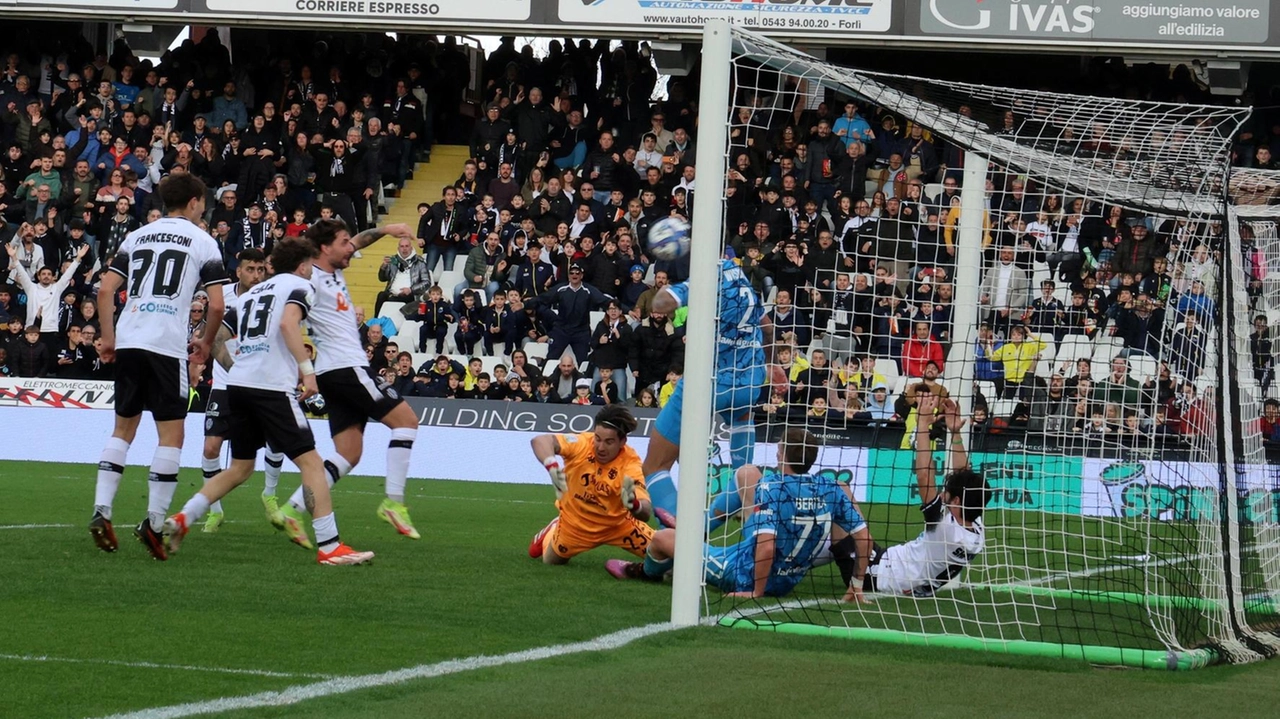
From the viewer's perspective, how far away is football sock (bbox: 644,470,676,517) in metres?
9.70

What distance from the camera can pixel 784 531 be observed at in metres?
8.30

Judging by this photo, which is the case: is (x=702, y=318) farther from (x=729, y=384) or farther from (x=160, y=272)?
(x=160, y=272)

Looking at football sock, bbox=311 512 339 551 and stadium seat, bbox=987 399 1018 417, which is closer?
football sock, bbox=311 512 339 551

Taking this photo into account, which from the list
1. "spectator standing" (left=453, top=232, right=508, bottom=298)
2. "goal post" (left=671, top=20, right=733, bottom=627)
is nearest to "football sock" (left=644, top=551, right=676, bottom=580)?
"goal post" (left=671, top=20, right=733, bottom=627)

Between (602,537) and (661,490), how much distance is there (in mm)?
468

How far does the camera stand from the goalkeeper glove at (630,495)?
9.01m

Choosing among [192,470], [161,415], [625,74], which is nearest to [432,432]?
[192,470]

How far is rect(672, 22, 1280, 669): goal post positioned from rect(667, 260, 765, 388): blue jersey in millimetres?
313

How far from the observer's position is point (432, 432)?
19.8m

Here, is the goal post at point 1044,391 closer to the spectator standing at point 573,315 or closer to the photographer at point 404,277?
the spectator standing at point 573,315

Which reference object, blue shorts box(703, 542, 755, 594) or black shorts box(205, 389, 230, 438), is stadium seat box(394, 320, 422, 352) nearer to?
black shorts box(205, 389, 230, 438)

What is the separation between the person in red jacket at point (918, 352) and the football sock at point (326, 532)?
15.0ft

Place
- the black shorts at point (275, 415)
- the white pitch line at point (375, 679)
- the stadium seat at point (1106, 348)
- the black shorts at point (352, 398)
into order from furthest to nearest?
1. the stadium seat at point (1106, 348)
2. the black shorts at point (352, 398)
3. the black shorts at point (275, 415)
4. the white pitch line at point (375, 679)

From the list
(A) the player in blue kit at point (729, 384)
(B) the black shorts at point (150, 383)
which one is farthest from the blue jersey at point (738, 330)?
(B) the black shorts at point (150, 383)
